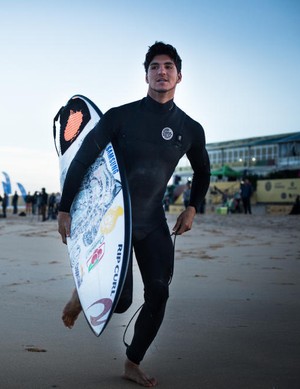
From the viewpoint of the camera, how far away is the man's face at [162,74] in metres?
2.87

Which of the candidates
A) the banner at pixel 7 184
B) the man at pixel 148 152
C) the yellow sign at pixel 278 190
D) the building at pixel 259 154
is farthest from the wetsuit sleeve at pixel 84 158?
the building at pixel 259 154

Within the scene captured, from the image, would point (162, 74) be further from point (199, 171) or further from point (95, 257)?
point (95, 257)

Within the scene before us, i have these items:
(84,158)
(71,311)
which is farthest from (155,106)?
(71,311)

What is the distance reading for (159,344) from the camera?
313cm

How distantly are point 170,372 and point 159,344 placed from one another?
1.67 ft

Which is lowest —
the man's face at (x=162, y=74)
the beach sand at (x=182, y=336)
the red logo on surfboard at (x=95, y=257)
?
the beach sand at (x=182, y=336)

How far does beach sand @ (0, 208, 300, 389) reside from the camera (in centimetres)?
252

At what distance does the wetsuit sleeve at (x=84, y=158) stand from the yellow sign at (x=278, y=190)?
24.9 meters

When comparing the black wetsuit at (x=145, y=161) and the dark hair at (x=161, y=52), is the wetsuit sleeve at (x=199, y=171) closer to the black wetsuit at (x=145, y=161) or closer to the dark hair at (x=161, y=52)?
the black wetsuit at (x=145, y=161)

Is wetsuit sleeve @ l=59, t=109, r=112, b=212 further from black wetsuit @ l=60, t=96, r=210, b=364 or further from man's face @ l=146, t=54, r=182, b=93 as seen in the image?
man's face @ l=146, t=54, r=182, b=93

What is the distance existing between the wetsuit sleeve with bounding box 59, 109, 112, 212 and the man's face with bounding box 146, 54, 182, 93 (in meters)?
0.33

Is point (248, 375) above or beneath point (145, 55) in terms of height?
beneath

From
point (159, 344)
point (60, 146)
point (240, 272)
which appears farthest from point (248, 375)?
point (240, 272)

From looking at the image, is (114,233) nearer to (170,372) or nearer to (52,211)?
(170,372)
